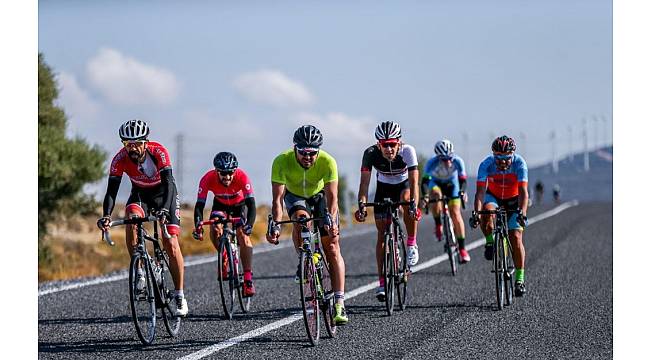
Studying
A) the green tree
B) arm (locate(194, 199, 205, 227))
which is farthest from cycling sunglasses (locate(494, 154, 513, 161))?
the green tree

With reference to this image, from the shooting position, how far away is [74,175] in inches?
1184

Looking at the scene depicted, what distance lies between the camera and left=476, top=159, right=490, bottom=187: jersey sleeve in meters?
11.1

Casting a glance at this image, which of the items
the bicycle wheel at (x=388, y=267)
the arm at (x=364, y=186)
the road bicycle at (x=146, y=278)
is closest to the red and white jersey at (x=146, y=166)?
the road bicycle at (x=146, y=278)

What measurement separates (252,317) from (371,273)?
5.21m

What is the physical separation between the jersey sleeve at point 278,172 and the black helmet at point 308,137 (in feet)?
1.44

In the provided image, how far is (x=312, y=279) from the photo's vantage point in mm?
9039

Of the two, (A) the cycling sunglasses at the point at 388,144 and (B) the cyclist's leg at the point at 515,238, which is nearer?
(A) the cycling sunglasses at the point at 388,144

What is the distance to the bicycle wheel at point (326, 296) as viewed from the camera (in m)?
9.24

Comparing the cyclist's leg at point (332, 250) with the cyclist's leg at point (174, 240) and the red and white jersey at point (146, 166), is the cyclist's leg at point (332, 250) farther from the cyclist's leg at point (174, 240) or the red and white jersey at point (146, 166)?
the red and white jersey at point (146, 166)

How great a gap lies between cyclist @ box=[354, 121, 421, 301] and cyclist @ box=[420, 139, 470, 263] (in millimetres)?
2521

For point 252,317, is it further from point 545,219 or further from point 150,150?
point 545,219

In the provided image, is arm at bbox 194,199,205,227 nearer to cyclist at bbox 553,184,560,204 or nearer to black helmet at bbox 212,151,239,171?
black helmet at bbox 212,151,239,171

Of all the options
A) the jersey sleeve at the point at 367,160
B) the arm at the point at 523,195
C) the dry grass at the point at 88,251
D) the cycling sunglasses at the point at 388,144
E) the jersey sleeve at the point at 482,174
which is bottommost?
the dry grass at the point at 88,251

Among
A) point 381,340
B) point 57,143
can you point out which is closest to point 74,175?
point 57,143
